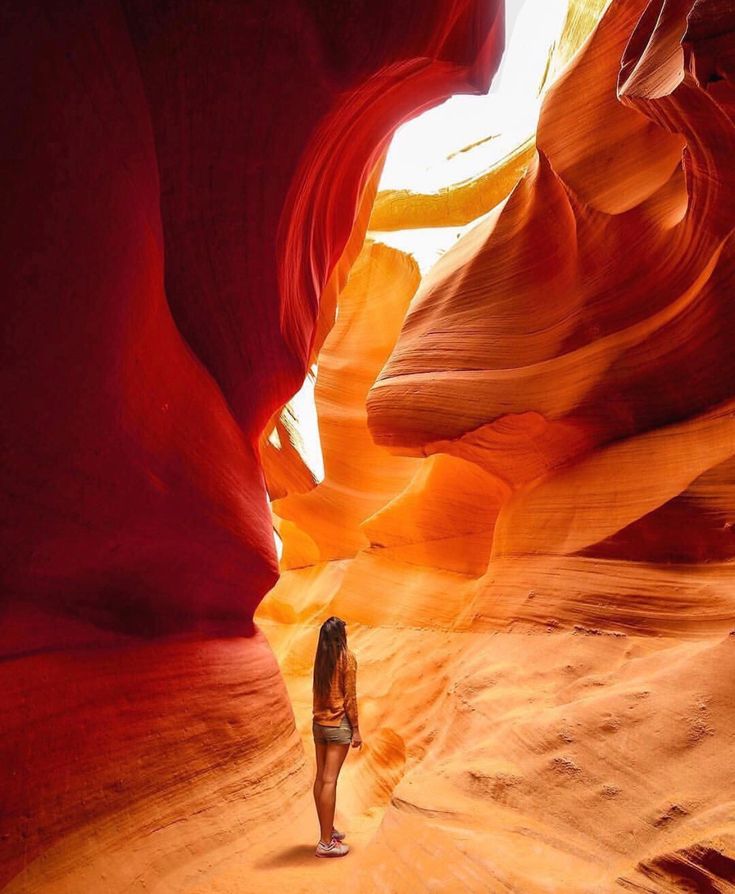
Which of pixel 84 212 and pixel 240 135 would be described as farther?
pixel 240 135

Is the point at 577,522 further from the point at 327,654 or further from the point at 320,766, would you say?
the point at 320,766

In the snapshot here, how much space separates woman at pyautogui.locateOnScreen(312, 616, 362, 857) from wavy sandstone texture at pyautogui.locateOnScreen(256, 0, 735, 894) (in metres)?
0.23

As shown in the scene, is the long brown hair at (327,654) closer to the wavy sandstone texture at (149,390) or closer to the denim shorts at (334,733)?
the denim shorts at (334,733)

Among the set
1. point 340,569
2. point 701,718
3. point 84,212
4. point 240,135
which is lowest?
point 701,718

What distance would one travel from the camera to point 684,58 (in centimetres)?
309

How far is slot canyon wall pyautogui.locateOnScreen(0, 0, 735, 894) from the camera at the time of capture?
3.03 m

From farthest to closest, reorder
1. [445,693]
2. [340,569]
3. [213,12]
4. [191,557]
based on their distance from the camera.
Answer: [340,569] < [445,693] < [191,557] < [213,12]

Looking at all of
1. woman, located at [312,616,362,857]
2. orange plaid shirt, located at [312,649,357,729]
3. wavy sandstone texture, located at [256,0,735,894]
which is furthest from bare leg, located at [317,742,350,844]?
wavy sandstone texture, located at [256,0,735,894]

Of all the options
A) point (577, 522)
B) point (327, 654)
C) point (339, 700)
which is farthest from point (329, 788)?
point (577, 522)

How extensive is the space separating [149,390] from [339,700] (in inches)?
78.4

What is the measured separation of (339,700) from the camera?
368 centimetres

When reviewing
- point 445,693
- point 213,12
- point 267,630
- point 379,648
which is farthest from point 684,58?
point 267,630

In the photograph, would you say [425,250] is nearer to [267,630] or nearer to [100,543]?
[267,630]

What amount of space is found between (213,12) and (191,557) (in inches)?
118
